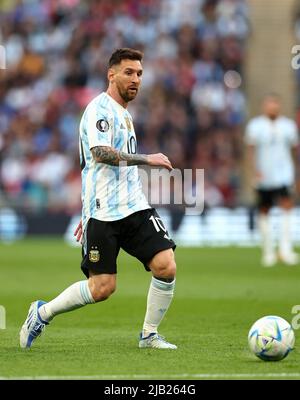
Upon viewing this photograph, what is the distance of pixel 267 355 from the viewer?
24.3 feet

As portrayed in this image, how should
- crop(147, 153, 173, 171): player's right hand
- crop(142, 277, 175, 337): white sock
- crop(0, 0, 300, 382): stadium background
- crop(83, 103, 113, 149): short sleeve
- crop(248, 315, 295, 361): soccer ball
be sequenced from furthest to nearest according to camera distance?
crop(0, 0, 300, 382): stadium background
crop(142, 277, 175, 337): white sock
crop(83, 103, 113, 149): short sleeve
crop(147, 153, 173, 171): player's right hand
crop(248, 315, 295, 361): soccer ball

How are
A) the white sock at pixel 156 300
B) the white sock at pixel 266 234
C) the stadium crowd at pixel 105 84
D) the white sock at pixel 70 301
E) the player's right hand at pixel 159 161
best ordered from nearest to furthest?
the player's right hand at pixel 159 161, the white sock at pixel 70 301, the white sock at pixel 156 300, the white sock at pixel 266 234, the stadium crowd at pixel 105 84

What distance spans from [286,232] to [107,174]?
28.8ft

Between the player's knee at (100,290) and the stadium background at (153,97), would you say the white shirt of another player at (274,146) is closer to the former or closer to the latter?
the stadium background at (153,97)

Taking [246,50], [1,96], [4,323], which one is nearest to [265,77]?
[246,50]

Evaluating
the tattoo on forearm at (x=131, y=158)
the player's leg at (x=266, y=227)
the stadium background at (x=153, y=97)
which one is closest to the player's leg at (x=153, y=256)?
the tattoo on forearm at (x=131, y=158)

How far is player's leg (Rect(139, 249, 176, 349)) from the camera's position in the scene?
8.04m

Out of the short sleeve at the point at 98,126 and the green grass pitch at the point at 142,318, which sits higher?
the short sleeve at the point at 98,126

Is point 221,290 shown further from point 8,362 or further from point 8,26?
point 8,26

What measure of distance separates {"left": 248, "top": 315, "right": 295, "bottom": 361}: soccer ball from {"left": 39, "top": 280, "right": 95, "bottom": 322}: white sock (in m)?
1.33

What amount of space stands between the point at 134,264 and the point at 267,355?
9606 millimetres

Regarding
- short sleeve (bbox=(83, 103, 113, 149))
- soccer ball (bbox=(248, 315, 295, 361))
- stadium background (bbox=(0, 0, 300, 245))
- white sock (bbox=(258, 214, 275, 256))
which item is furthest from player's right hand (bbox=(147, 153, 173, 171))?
stadium background (bbox=(0, 0, 300, 245))

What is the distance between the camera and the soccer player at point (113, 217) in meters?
8.02

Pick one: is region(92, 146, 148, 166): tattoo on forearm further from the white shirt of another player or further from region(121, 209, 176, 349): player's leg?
the white shirt of another player
